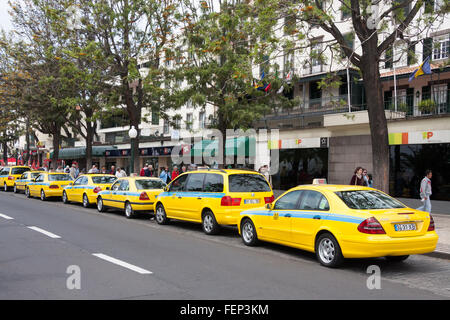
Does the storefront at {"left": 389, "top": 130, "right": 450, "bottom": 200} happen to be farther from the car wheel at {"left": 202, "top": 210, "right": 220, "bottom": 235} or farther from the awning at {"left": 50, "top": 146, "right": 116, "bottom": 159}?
Answer: the awning at {"left": 50, "top": 146, "right": 116, "bottom": 159}

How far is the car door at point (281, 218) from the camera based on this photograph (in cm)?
867

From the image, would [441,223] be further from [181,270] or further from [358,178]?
[181,270]

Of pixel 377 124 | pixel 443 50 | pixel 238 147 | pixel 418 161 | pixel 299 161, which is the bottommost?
pixel 418 161

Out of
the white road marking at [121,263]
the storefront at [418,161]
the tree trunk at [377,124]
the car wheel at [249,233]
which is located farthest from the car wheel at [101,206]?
the storefront at [418,161]

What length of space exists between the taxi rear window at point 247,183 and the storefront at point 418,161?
11.4 m

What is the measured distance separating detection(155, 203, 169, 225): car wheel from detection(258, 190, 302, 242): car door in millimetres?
4817

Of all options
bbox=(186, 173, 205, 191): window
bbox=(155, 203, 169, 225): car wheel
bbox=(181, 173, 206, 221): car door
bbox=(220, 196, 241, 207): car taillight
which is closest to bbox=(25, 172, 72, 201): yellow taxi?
bbox=(155, 203, 169, 225): car wheel

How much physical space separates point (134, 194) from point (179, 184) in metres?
2.69

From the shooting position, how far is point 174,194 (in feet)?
42.5

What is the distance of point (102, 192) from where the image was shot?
17.0m

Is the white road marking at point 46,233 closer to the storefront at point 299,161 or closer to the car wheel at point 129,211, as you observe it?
the car wheel at point 129,211

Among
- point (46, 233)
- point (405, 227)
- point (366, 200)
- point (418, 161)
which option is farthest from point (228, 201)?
point (418, 161)
